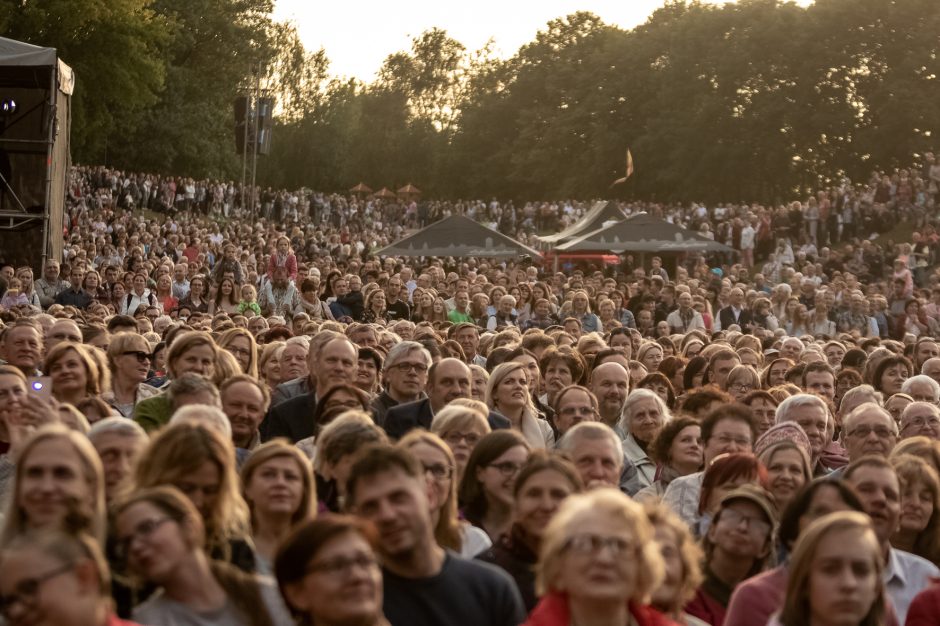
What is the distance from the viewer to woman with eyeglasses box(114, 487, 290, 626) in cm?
504

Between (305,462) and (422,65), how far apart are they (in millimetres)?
92818

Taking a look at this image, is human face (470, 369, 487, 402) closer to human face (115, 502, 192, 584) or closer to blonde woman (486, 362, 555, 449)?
blonde woman (486, 362, 555, 449)

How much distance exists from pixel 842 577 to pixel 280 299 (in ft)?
46.2

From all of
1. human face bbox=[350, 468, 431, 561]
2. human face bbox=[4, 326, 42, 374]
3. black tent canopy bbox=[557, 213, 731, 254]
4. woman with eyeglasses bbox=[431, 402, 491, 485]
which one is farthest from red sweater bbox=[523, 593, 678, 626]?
black tent canopy bbox=[557, 213, 731, 254]

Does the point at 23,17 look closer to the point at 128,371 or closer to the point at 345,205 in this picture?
the point at 345,205

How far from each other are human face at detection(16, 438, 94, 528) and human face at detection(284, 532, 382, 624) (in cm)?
99

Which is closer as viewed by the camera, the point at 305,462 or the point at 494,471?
the point at 305,462

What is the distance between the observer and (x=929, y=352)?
50.2 feet

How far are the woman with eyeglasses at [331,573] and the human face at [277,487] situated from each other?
45.4 inches

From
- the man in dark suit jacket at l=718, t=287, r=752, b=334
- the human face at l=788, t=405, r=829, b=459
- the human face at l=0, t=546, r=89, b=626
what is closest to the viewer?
the human face at l=0, t=546, r=89, b=626

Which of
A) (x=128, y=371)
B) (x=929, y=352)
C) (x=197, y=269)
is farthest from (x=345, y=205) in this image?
(x=128, y=371)

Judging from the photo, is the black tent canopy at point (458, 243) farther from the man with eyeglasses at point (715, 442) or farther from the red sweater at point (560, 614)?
the red sweater at point (560, 614)

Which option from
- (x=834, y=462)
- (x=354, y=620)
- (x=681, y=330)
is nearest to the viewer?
(x=354, y=620)

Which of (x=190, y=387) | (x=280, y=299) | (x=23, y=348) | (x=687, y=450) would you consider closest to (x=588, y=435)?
(x=687, y=450)
